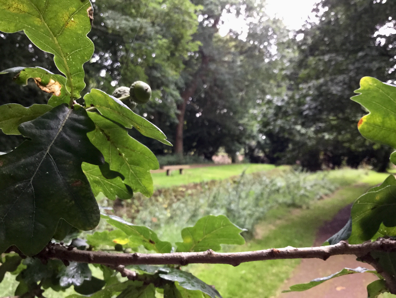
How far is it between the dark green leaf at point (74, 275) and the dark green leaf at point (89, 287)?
0.01 metres

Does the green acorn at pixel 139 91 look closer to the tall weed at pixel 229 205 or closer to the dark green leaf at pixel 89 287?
the dark green leaf at pixel 89 287

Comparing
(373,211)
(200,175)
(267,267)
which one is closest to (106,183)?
(373,211)

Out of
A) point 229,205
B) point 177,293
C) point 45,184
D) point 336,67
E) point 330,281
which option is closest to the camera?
point 45,184

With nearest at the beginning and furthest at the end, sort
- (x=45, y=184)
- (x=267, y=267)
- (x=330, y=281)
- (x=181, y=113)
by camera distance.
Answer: (x=45, y=184) < (x=330, y=281) < (x=267, y=267) < (x=181, y=113)

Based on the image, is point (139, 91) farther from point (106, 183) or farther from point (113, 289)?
point (113, 289)

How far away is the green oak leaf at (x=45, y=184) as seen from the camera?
0.20m

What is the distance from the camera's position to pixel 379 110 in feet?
0.94

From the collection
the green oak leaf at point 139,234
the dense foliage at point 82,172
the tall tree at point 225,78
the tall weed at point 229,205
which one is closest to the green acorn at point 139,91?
the dense foliage at point 82,172

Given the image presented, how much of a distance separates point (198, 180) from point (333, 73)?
1576mm

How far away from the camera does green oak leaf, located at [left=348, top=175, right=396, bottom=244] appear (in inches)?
10.7

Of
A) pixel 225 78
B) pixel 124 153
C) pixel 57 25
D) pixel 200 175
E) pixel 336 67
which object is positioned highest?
pixel 225 78

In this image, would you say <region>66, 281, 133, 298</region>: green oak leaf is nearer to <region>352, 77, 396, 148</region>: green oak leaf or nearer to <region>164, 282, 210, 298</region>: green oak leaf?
<region>164, 282, 210, 298</region>: green oak leaf

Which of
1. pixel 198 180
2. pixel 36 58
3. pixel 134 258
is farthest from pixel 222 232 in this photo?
pixel 198 180

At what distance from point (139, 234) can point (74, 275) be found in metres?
0.14
